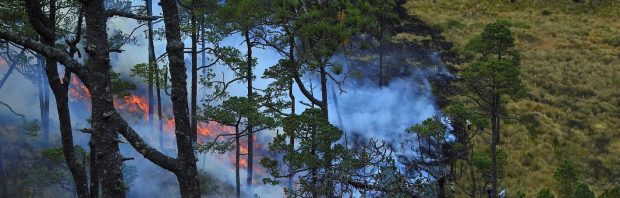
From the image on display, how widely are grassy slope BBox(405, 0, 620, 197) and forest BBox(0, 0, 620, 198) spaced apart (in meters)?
0.17

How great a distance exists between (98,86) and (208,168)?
86.0ft

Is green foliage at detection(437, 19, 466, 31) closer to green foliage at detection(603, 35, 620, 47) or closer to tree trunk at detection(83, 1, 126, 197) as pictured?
green foliage at detection(603, 35, 620, 47)

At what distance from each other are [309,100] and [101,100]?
24976 millimetres

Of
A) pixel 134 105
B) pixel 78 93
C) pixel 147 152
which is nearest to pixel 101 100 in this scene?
pixel 147 152

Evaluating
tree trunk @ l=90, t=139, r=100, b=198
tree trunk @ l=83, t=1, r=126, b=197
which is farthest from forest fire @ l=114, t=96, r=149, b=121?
tree trunk @ l=83, t=1, r=126, b=197

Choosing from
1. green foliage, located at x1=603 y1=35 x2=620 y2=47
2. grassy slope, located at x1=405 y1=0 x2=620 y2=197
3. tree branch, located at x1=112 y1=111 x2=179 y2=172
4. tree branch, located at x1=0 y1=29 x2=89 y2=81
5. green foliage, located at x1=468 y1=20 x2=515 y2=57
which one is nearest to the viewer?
tree branch, located at x1=0 y1=29 x2=89 y2=81

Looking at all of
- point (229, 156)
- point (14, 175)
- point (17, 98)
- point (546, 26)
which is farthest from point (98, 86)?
point (546, 26)

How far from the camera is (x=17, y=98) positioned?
3409cm

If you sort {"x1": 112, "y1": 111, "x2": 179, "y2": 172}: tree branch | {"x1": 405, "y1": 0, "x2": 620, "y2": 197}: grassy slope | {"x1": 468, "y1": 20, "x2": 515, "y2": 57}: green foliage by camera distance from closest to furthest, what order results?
1. {"x1": 112, "y1": 111, "x2": 179, "y2": 172}: tree branch
2. {"x1": 468, "y1": 20, "x2": 515, "y2": 57}: green foliage
3. {"x1": 405, "y1": 0, "x2": 620, "y2": 197}: grassy slope

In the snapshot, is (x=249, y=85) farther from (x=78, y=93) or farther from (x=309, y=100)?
(x=78, y=93)

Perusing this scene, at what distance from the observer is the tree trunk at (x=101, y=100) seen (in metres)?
5.09

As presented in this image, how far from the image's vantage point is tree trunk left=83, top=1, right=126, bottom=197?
5094mm

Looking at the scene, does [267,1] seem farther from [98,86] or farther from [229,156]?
[98,86]

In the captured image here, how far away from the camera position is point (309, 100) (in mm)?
30094
